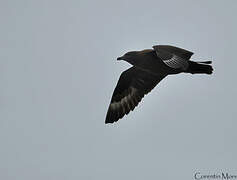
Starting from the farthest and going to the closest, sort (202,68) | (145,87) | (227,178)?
(227,178)
(145,87)
(202,68)

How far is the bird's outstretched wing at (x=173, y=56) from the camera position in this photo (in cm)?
953

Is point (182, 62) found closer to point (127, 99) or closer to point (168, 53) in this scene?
point (168, 53)

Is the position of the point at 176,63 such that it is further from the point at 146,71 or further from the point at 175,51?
the point at 146,71

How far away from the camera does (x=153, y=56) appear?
1066cm

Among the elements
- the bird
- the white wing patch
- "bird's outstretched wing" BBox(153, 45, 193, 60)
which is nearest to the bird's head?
the bird

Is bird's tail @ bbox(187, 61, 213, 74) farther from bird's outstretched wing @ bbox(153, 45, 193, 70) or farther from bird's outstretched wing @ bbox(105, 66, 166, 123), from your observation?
bird's outstretched wing @ bbox(105, 66, 166, 123)

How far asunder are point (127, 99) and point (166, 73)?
48.0 inches

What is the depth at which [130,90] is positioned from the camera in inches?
457

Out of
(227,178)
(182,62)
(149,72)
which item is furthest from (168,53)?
(227,178)

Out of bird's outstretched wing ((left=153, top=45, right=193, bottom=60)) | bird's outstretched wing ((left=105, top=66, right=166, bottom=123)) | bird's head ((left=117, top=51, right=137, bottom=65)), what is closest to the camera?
bird's outstretched wing ((left=153, top=45, right=193, bottom=60))

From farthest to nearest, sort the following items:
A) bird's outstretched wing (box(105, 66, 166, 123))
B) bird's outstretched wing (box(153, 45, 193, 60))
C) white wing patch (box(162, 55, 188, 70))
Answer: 1. bird's outstretched wing (box(105, 66, 166, 123))
2. bird's outstretched wing (box(153, 45, 193, 60))
3. white wing patch (box(162, 55, 188, 70))

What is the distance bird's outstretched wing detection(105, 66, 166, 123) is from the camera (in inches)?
448

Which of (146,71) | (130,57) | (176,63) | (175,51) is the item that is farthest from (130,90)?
(176,63)

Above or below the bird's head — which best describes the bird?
below
